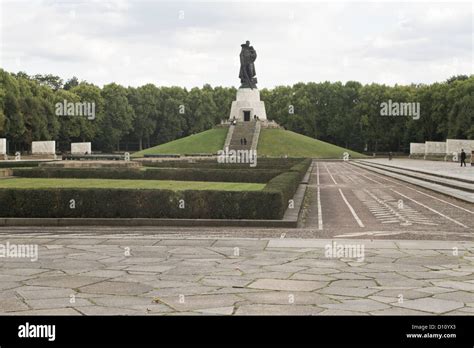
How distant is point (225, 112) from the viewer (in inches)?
4843

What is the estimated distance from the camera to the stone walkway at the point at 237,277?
6.96m

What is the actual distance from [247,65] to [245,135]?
11.4m

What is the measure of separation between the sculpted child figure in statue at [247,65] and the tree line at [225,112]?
23.8 metres

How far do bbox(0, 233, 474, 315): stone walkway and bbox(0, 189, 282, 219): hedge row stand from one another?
10.4 feet

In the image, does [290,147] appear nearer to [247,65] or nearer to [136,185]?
[247,65]

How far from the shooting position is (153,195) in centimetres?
1625

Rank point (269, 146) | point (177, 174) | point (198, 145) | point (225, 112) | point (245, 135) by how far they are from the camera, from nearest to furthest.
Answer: point (177, 174)
point (269, 146)
point (198, 145)
point (245, 135)
point (225, 112)

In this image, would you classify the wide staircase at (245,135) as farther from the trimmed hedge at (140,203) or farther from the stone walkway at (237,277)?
the stone walkway at (237,277)

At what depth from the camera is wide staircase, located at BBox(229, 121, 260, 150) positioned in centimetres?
7791

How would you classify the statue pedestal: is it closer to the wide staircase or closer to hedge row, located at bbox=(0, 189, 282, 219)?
the wide staircase

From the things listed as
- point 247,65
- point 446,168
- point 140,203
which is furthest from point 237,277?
point 247,65

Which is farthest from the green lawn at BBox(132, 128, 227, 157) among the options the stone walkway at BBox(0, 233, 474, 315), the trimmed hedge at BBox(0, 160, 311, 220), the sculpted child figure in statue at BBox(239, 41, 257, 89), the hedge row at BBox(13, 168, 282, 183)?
the stone walkway at BBox(0, 233, 474, 315)
